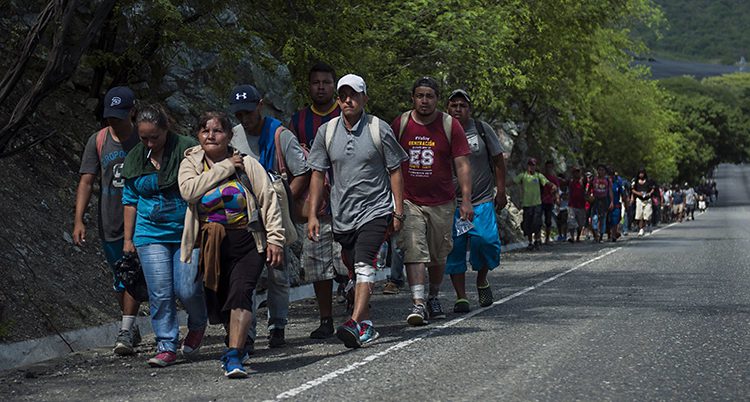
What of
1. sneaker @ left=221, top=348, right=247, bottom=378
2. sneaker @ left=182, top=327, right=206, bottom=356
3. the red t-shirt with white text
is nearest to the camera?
sneaker @ left=221, top=348, right=247, bottom=378

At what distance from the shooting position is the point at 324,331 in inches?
391

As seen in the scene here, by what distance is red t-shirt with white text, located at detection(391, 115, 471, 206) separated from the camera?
34.5 feet

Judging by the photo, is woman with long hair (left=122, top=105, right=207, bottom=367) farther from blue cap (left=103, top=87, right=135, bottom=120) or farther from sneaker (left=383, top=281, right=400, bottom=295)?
sneaker (left=383, top=281, right=400, bottom=295)

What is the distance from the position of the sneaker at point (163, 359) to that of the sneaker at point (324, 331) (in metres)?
1.70

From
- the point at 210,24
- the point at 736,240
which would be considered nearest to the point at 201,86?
the point at 210,24

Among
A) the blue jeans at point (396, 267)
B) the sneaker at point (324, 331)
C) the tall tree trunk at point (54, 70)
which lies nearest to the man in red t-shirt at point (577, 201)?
the blue jeans at point (396, 267)

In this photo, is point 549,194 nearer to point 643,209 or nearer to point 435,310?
point 643,209

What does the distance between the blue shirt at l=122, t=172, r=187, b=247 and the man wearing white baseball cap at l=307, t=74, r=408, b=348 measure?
1.30 metres

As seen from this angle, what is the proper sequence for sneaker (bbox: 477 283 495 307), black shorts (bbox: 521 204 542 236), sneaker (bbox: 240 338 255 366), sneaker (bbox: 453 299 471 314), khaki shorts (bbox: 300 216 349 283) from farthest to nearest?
black shorts (bbox: 521 204 542 236) → sneaker (bbox: 477 283 495 307) → sneaker (bbox: 453 299 471 314) → khaki shorts (bbox: 300 216 349 283) → sneaker (bbox: 240 338 255 366)

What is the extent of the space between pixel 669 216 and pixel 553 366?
5748 cm

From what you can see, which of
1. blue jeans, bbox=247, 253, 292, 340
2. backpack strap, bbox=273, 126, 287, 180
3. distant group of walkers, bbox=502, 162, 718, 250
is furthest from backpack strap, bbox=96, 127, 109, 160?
distant group of walkers, bbox=502, 162, 718, 250

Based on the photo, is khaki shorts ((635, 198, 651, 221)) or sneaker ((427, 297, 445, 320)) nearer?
sneaker ((427, 297, 445, 320))

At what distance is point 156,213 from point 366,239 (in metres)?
1.68

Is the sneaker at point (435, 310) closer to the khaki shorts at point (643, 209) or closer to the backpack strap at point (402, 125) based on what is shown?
the backpack strap at point (402, 125)
